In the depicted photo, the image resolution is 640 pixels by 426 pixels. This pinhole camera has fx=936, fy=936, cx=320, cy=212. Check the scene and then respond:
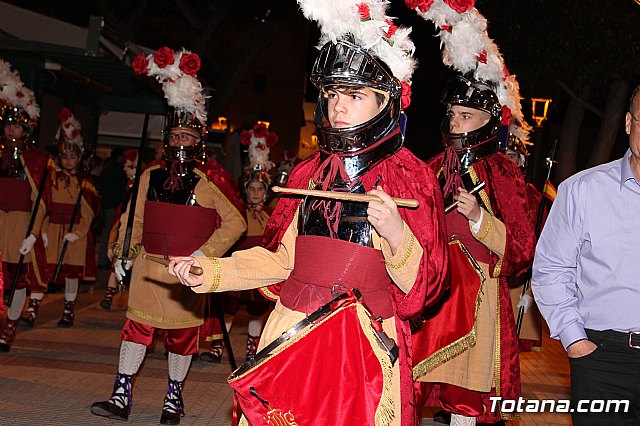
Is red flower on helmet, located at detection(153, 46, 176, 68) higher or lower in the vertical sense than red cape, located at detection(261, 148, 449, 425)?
higher

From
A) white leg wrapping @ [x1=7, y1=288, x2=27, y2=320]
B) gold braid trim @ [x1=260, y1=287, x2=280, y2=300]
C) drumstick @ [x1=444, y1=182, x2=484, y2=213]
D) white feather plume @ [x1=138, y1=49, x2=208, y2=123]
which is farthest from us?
white leg wrapping @ [x1=7, y1=288, x2=27, y2=320]

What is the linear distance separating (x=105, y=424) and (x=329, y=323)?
3.36 metres

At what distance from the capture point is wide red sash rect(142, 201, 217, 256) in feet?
22.6

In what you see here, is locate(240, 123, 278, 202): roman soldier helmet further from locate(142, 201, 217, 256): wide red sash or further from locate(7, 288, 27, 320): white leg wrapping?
locate(142, 201, 217, 256): wide red sash


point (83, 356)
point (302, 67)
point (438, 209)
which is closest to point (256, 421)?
point (438, 209)

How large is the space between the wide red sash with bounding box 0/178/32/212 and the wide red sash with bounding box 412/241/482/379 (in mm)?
5331

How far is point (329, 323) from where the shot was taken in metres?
3.86

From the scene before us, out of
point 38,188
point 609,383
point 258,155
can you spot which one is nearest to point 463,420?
point 609,383

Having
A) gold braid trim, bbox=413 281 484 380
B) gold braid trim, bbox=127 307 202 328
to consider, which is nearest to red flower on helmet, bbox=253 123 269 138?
gold braid trim, bbox=127 307 202 328

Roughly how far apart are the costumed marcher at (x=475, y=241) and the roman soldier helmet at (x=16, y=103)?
204 inches

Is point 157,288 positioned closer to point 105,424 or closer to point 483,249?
point 105,424

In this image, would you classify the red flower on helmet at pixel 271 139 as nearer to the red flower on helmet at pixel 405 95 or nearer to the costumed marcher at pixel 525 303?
the costumed marcher at pixel 525 303

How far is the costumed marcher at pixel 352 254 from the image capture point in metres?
3.84

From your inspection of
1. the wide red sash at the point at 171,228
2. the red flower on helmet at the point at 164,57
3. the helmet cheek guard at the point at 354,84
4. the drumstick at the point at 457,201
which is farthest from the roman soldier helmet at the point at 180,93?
the helmet cheek guard at the point at 354,84
